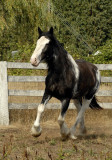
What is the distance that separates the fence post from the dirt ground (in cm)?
22

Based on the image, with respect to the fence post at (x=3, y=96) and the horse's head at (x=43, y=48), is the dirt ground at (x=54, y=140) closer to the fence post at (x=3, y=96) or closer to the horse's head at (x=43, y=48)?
the fence post at (x=3, y=96)

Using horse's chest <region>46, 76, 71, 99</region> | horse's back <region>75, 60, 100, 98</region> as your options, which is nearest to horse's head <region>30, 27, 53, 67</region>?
horse's chest <region>46, 76, 71, 99</region>

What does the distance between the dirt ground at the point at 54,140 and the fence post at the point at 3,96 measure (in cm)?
22

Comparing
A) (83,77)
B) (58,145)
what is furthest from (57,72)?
(58,145)

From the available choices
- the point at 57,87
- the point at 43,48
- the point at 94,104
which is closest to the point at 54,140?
the point at 57,87

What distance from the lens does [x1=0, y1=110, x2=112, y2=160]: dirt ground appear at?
4.59m

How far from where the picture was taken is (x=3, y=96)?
8.06 metres

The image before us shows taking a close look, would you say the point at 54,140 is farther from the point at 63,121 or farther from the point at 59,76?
the point at 59,76

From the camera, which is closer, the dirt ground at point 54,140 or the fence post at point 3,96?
the dirt ground at point 54,140

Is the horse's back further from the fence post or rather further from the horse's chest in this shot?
the fence post

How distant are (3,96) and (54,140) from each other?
2529mm

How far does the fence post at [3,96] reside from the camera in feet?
26.3

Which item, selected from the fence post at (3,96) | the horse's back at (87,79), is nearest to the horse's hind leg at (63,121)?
the horse's back at (87,79)

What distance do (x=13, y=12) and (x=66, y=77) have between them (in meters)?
9.11
